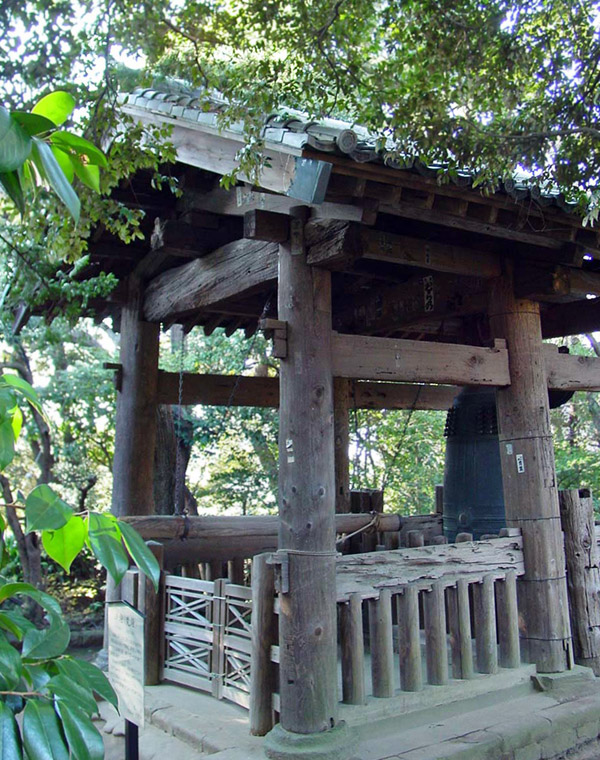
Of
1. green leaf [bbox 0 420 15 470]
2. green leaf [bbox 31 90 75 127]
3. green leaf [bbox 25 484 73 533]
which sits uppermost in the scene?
green leaf [bbox 31 90 75 127]

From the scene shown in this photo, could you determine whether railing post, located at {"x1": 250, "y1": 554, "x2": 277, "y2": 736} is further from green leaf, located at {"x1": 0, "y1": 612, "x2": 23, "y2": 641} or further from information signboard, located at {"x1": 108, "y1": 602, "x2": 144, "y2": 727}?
green leaf, located at {"x1": 0, "y1": 612, "x2": 23, "y2": 641}

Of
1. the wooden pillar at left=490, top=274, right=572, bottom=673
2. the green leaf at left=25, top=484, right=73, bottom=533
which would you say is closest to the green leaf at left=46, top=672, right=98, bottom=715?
the green leaf at left=25, top=484, right=73, bottom=533

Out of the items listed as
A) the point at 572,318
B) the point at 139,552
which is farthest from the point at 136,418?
the point at 139,552

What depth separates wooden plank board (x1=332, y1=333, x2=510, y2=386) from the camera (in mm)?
4805

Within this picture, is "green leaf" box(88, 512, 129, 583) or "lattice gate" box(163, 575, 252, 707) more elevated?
"green leaf" box(88, 512, 129, 583)

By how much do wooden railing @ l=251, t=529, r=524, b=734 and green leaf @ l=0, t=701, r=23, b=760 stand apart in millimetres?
3540

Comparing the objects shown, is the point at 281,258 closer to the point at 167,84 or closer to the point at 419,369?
the point at 419,369

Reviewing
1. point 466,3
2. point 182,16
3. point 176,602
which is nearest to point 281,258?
point 182,16

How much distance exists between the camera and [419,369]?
→ 202 inches

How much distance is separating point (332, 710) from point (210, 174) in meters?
4.07

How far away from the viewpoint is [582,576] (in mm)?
5582

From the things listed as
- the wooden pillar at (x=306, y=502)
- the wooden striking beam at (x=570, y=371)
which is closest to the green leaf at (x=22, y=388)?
the wooden pillar at (x=306, y=502)

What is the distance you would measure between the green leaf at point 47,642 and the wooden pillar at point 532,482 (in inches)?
189

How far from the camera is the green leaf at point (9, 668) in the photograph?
95cm
